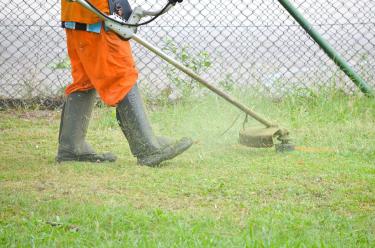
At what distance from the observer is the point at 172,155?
5348 mm

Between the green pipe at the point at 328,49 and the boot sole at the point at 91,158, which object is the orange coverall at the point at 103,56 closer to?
the boot sole at the point at 91,158

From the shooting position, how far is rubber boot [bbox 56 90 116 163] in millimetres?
5559

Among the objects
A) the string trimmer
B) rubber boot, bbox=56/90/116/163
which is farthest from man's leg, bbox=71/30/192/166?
rubber boot, bbox=56/90/116/163

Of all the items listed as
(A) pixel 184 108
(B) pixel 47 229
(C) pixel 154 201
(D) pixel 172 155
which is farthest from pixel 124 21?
(A) pixel 184 108

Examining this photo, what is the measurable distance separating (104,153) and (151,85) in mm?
2170

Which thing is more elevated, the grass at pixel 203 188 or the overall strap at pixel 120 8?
the overall strap at pixel 120 8

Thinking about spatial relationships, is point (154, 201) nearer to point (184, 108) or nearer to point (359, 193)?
point (359, 193)

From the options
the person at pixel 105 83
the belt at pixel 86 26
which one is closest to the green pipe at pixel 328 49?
the person at pixel 105 83

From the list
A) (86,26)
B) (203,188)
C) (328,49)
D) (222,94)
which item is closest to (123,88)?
(86,26)

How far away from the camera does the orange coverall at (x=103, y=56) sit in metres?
5.18

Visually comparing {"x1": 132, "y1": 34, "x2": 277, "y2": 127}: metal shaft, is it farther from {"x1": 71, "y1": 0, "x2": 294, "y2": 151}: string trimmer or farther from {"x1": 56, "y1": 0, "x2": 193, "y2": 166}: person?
{"x1": 56, "y1": 0, "x2": 193, "y2": 166}: person

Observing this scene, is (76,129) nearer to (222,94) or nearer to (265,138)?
(222,94)

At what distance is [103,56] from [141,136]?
0.58 m

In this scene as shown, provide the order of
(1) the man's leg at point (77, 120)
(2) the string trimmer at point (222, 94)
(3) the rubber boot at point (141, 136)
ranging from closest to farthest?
(2) the string trimmer at point (222, 94) → (3) the rubber boot at point (141, 136) → (1) the man's leg at point (77, 120)
